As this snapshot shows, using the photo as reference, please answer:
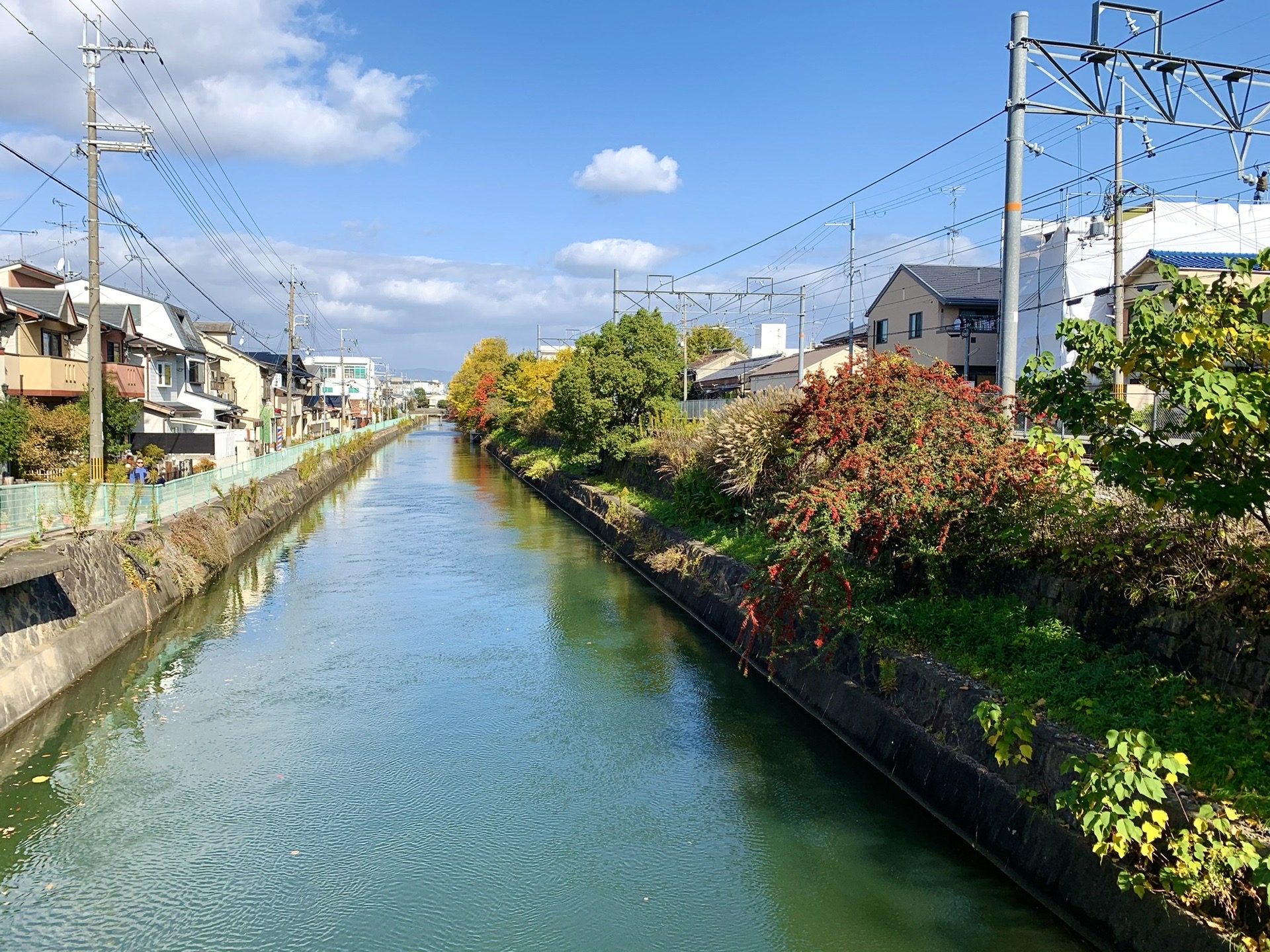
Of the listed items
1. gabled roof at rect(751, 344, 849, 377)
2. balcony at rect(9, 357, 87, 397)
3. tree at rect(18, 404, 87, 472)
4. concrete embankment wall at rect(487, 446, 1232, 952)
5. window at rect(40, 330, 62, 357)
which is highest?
gabled roof at rect(751, 344, 849, 377)

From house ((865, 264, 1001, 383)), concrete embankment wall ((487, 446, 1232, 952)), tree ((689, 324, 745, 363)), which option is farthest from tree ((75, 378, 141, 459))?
tree ((689, 324, 745, 363))

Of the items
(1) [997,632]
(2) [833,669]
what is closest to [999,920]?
(1) [997,632]

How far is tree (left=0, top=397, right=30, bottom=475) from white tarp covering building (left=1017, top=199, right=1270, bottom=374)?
28896 millimetres

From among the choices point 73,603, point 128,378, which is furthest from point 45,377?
point 73,603

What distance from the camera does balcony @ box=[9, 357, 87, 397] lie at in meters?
24.7

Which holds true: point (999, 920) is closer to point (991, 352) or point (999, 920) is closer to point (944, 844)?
point (944, 844)

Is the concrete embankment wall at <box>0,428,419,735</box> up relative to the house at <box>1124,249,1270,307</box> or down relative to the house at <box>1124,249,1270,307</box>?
down

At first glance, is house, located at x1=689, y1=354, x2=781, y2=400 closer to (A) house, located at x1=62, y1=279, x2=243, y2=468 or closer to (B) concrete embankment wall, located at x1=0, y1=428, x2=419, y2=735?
(A) house, located at x1=62, y1=279, x2=243, y2=468

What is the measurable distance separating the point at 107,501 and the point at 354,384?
10834cm

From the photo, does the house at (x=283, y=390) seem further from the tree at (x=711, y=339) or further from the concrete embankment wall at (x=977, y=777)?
the concrete embankment wall at (x=977, y=777)

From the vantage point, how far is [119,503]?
52.4ft

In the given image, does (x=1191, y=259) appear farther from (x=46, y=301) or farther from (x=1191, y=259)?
(x=46, y=301)

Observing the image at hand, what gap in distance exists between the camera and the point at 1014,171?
33.3ft

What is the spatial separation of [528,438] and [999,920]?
161 feet
